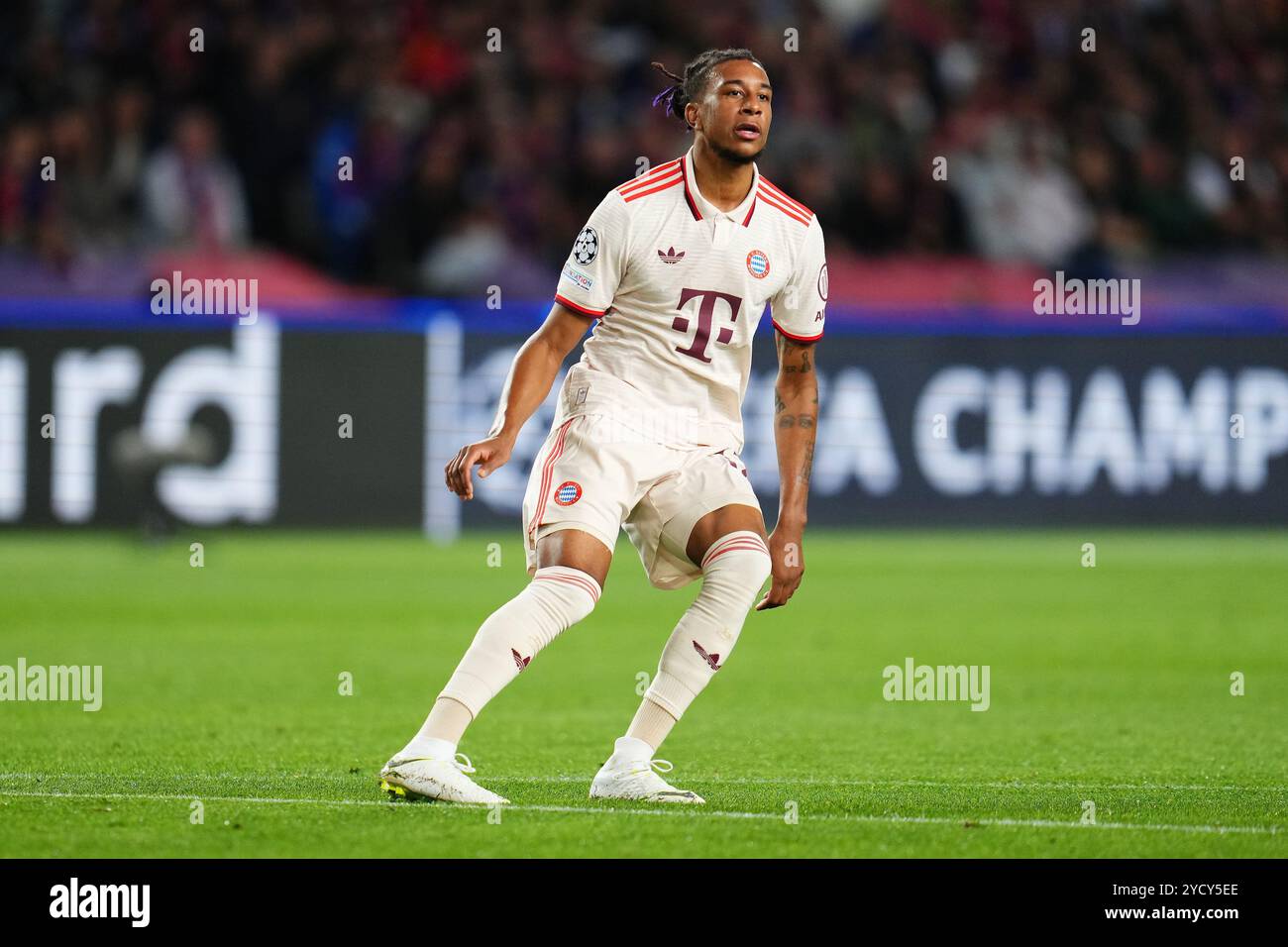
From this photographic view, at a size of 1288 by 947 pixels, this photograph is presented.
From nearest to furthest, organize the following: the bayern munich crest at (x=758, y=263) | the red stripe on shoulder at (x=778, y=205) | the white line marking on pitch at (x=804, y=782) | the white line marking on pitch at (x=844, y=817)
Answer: the white line marking on pitch at (x=844, y=817)
the bayern munich crest at (x=758, y=263)
the red stripe on shoulder at (x=778, y=205)
the white line marking on pitch at (x=804, y=782)

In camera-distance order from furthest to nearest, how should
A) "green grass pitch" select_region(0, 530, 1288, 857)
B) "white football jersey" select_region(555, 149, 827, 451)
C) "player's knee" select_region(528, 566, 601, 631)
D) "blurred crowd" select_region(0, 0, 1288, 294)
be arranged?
"blurred crowd" select_region(0, 0, 1288, 294)
"white football jersey" select_region(555, 149, 827, 451)
"player's knee" select_region(528, 566, 601, 631)
"green grass pitch" select_region(0, 530, 1288, 857)

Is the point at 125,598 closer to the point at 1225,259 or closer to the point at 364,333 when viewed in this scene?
the point at 364,333

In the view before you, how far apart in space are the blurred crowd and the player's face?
11.6 metres

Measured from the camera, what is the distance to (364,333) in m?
16.2

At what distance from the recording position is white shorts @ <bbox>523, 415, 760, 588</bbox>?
224 inches

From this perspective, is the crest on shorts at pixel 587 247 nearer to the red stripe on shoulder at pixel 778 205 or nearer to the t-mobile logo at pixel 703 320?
the t-mobile logo at pixel 703 320

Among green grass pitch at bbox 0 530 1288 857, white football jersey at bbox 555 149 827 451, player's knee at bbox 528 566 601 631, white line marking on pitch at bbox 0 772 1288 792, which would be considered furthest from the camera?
white line marking on pitch at bbox 0 772 1288 792

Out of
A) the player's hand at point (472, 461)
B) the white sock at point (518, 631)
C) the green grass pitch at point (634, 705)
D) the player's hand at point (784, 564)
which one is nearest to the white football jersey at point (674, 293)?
the player's hand at point (784, 564)

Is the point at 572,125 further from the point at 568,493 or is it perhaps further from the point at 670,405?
the point at 568,493

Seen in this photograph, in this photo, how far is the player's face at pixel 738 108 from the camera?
5.68m

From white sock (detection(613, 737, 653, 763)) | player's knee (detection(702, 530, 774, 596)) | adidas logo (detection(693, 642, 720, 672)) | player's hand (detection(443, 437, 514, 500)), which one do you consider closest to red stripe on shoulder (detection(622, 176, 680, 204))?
player's hand (detection(443, 437, 514, 500))

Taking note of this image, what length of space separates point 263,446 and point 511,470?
192 centimetres

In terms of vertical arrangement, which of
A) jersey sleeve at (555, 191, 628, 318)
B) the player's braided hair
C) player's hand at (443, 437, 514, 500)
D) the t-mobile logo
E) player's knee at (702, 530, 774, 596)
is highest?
the player's braided hair

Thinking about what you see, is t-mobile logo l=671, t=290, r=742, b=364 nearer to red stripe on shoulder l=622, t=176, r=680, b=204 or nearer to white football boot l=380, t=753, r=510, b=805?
red stripe on shoulder l=622, t=176, r=680, b=204
